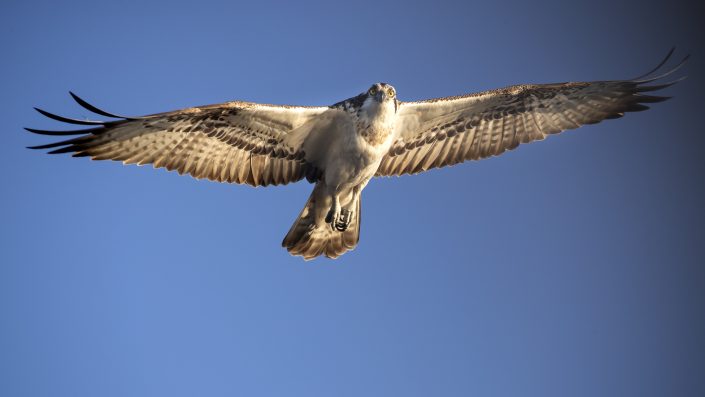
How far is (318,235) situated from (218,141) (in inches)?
64.0

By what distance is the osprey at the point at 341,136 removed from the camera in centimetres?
846

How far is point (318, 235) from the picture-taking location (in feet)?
30.0

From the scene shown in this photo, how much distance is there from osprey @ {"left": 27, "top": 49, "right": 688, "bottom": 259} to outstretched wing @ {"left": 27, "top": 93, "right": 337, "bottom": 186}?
0.01 meters

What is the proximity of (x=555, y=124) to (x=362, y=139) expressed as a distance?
2524mm

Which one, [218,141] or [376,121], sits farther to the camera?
[218,141]

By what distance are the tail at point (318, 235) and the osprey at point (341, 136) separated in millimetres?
12

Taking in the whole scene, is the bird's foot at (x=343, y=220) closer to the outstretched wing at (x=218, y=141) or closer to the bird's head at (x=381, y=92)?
the outstretched wing at (x=218, y=141)

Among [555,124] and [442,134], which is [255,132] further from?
[555,124]

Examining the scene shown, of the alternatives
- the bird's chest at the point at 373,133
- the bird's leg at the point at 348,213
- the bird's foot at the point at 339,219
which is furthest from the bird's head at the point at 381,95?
the bird's foot at the point at 339,219

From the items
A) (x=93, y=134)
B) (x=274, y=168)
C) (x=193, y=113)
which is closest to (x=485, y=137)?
(x=274, y=168)

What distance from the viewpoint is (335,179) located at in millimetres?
8930

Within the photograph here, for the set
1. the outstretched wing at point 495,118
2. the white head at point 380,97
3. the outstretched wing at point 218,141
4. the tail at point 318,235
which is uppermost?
the outstretched wing at point 495,118

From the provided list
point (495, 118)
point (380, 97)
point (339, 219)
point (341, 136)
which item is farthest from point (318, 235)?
point (495, 118)

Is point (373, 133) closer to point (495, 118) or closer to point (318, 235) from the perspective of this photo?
point (318, 235)
